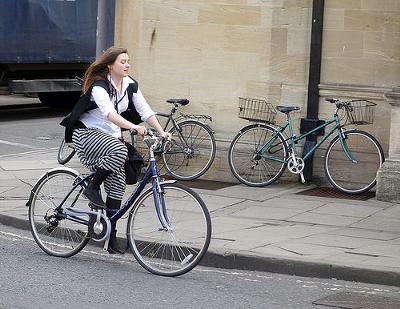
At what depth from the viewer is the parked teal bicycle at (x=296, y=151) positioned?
452 inches

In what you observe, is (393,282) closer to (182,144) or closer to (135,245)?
(135,245)

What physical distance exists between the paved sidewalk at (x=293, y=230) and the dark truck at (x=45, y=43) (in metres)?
6.48

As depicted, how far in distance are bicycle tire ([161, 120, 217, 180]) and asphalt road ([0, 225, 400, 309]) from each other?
384cm

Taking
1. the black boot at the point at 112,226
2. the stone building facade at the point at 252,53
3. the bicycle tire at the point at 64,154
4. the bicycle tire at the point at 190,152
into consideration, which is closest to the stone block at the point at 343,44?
the stone building facade at the point at 252,53

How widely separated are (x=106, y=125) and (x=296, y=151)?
14.0 ft

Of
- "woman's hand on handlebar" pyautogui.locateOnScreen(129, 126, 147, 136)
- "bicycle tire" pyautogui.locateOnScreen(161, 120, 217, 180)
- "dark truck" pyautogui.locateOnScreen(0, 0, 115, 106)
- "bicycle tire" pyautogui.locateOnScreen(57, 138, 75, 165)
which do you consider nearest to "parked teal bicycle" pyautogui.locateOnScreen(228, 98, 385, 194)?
"bicycle tire" pyautogui.locateOnScreen(161, 120, 217, 180)

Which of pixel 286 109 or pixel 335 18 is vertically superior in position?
pixel 335 18

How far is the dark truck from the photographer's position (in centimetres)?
1866

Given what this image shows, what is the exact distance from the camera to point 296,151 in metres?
11.9

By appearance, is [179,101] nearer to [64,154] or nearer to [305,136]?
[305,136]

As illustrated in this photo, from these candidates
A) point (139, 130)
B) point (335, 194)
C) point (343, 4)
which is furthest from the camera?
point (343, 4)

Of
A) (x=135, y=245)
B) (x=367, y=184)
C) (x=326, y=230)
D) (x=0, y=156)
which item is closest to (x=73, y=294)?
(x=135, y=245)

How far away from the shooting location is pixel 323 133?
1179cm

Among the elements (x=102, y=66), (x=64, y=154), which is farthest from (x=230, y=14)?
(x=102, y=66)
